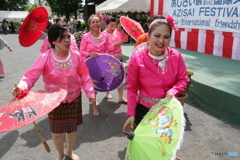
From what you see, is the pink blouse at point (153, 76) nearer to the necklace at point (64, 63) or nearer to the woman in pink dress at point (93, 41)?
the necklace at point (64, 63)

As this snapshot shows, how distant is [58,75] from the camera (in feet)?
6.95

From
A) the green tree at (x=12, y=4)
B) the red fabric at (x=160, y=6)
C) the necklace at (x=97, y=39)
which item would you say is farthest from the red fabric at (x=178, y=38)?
the green tree at (x=12, y=4)

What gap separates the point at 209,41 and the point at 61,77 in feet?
22.8

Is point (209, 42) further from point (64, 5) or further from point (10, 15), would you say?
point (10, 15)

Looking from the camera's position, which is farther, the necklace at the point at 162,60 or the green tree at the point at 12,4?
the green tree at the point at 12,4

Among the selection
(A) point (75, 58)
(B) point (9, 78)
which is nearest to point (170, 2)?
(B) point (9, 78)

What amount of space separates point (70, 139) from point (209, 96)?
8.85 feet

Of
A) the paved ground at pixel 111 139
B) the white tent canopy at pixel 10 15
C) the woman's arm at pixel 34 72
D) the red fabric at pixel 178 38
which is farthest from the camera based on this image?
the white tent canopy at pixel 10 15

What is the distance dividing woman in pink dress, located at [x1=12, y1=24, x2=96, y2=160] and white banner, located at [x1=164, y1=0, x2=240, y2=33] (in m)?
5.95

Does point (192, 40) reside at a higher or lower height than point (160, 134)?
higher

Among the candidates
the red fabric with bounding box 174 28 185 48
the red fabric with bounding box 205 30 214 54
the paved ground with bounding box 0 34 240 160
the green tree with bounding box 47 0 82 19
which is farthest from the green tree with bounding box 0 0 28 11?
the paved ground with bounding box 0 34 240 160

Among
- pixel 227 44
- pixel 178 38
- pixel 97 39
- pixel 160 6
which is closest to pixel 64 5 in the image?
pixel 160 6

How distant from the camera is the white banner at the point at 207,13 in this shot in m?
6.50

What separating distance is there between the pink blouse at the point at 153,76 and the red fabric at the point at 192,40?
277 inches
